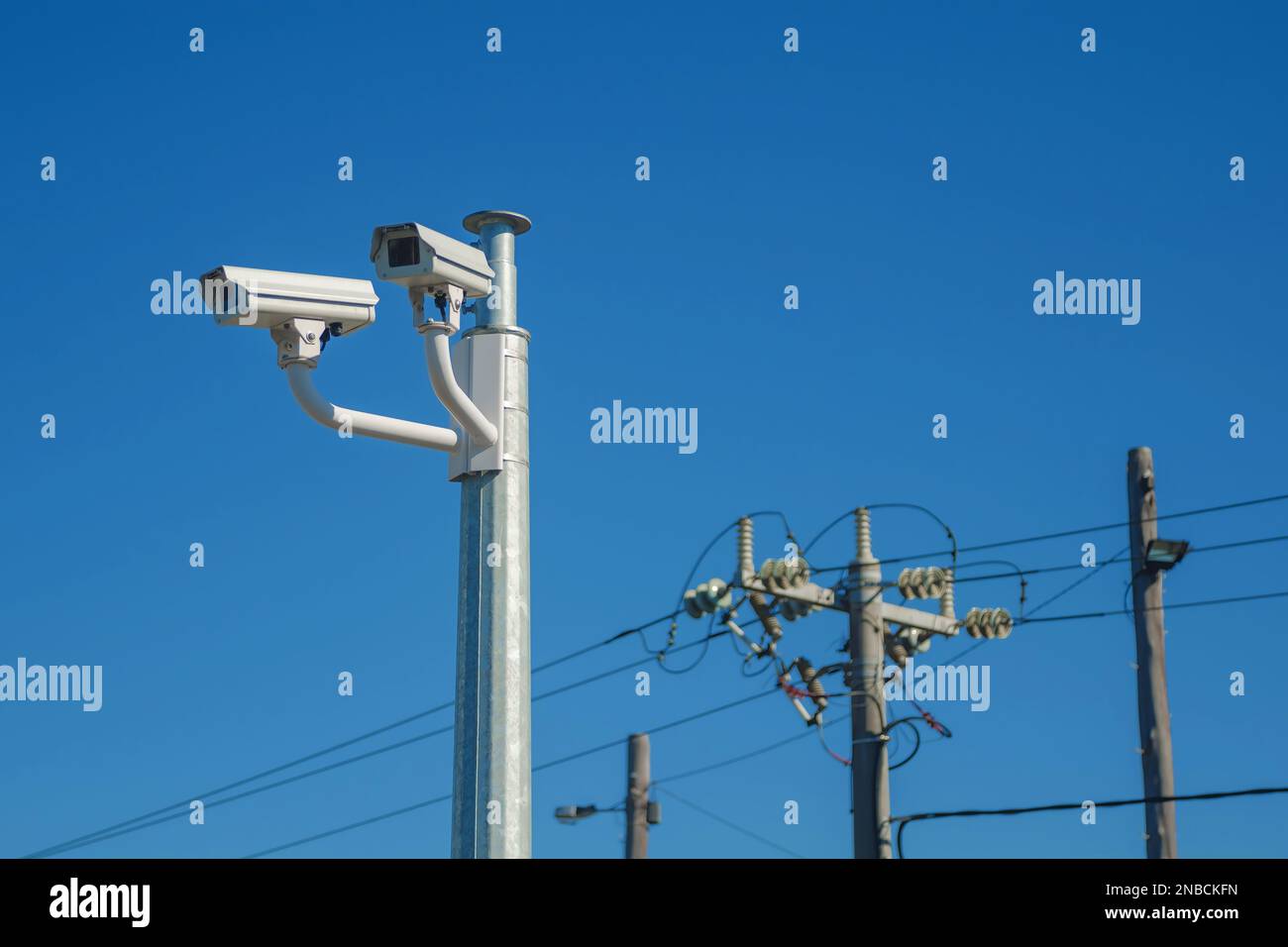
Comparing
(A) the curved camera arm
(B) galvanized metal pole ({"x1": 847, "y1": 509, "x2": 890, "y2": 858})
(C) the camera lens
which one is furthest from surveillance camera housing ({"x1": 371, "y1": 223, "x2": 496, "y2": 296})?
(B) galvanized metal pole ({"x1": 847, "y1": 509, "x2": 890, "y2": 858})

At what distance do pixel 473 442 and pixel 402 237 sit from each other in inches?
32.8

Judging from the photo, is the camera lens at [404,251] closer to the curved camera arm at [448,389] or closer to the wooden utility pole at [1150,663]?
the curved camera arm at [448,389]

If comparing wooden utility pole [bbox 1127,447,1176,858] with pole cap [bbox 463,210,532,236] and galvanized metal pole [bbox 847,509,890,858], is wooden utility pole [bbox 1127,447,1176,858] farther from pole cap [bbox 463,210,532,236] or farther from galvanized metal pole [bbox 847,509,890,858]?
pole cap [bbox 463,210,532,236]

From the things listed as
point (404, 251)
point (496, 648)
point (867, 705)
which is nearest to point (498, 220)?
point (404, 251)

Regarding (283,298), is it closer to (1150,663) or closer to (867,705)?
(1150,663)

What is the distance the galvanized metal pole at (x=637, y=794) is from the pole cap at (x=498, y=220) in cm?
1836

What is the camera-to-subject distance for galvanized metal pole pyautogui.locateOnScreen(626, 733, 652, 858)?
25.7m

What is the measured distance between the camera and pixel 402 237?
7508mm

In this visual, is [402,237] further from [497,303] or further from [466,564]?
[466,564]

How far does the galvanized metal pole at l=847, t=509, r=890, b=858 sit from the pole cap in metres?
11.7

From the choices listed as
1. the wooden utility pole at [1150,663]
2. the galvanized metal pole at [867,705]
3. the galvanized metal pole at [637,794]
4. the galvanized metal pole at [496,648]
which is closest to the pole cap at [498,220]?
the galvanized metal pole at [496,648]
